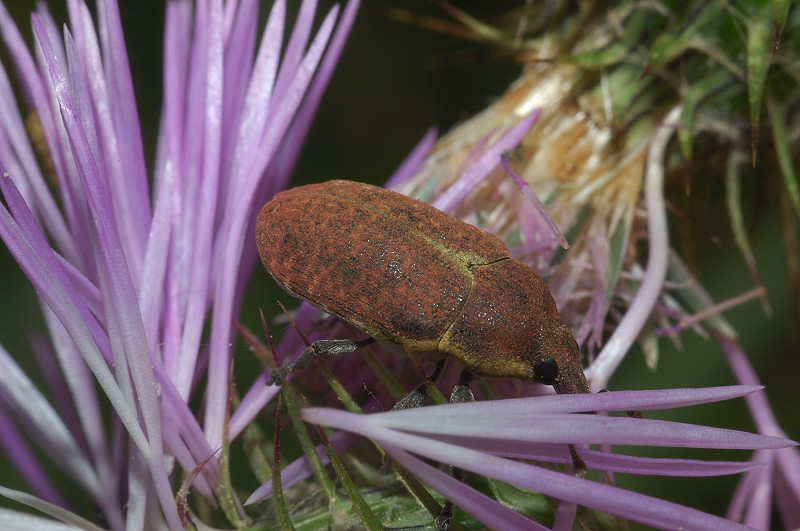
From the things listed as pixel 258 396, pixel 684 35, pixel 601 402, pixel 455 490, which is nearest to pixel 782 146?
pixel 684 35

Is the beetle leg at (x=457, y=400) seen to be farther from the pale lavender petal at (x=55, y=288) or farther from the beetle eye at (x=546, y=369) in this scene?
the pale lavender petal at (x=55, y=288)

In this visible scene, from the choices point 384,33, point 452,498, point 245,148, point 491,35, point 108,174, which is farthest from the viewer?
point 384,33

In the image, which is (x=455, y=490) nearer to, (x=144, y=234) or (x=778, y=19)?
(x=144, y=234)

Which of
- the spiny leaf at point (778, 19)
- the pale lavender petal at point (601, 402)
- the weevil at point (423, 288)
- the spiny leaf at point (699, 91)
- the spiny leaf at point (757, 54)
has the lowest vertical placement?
the pale lavender petal at point (601, 402)

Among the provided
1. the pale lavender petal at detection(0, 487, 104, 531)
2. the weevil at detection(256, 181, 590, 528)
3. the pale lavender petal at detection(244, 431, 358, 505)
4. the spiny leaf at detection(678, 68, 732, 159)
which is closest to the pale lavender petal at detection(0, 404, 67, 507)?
the pale lavender petal at detection(0, 487, 104, 531)

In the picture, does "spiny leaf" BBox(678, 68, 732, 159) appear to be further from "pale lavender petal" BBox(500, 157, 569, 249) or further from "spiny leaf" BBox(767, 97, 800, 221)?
"pale lavender petal" BBox(500, 157, 569, 249)

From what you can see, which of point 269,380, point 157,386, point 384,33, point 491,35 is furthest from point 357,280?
point 384,33

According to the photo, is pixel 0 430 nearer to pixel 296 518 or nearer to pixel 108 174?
pixel 108 174

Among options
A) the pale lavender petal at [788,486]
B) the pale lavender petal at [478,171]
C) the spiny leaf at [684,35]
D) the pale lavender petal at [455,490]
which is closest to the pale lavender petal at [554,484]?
the pale lavender petal at [455,490]
